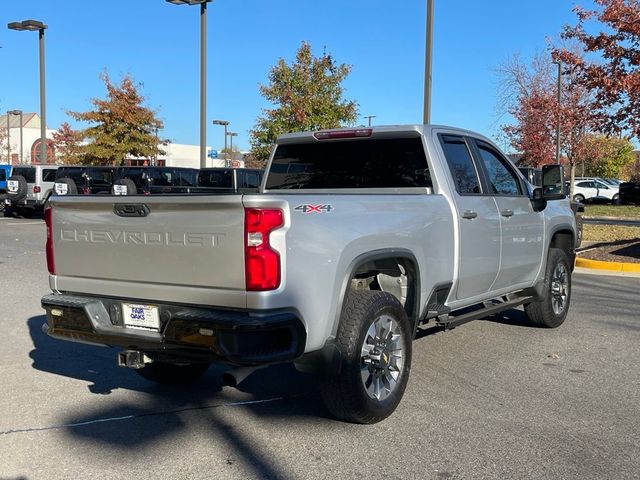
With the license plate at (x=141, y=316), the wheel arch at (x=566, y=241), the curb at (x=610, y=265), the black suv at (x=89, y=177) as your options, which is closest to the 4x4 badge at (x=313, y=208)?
the license plate at (x=141, y=316)

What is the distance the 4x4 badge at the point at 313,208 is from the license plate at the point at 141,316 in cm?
108

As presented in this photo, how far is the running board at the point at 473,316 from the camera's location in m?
5.29

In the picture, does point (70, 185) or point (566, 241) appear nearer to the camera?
point (566, 241)

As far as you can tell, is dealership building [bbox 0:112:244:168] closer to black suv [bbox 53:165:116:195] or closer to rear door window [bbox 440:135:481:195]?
black suv [bbox 53:165:116:195]

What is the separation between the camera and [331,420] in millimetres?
4520

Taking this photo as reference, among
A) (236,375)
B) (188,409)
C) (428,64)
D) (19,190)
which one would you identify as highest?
(428,64)

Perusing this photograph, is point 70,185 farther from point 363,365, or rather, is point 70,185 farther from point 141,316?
point 363,365

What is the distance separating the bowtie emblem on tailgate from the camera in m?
4.02

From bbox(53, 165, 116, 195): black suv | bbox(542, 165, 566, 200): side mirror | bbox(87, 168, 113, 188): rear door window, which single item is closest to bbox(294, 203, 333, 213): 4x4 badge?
bbox(542, 165, 566, 200): side mirror

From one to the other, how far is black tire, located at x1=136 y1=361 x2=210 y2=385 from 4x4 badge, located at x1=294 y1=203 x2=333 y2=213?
196cm

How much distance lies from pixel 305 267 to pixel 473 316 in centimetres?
230

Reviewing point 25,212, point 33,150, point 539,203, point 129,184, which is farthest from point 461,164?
point 33,150

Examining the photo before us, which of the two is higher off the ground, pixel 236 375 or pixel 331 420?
pixel 236 375

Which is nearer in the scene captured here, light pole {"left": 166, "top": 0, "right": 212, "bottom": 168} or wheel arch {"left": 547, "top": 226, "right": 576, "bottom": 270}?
wheel arch {"left": 547, "top": 226, "right": 576, "bottom": 270}
